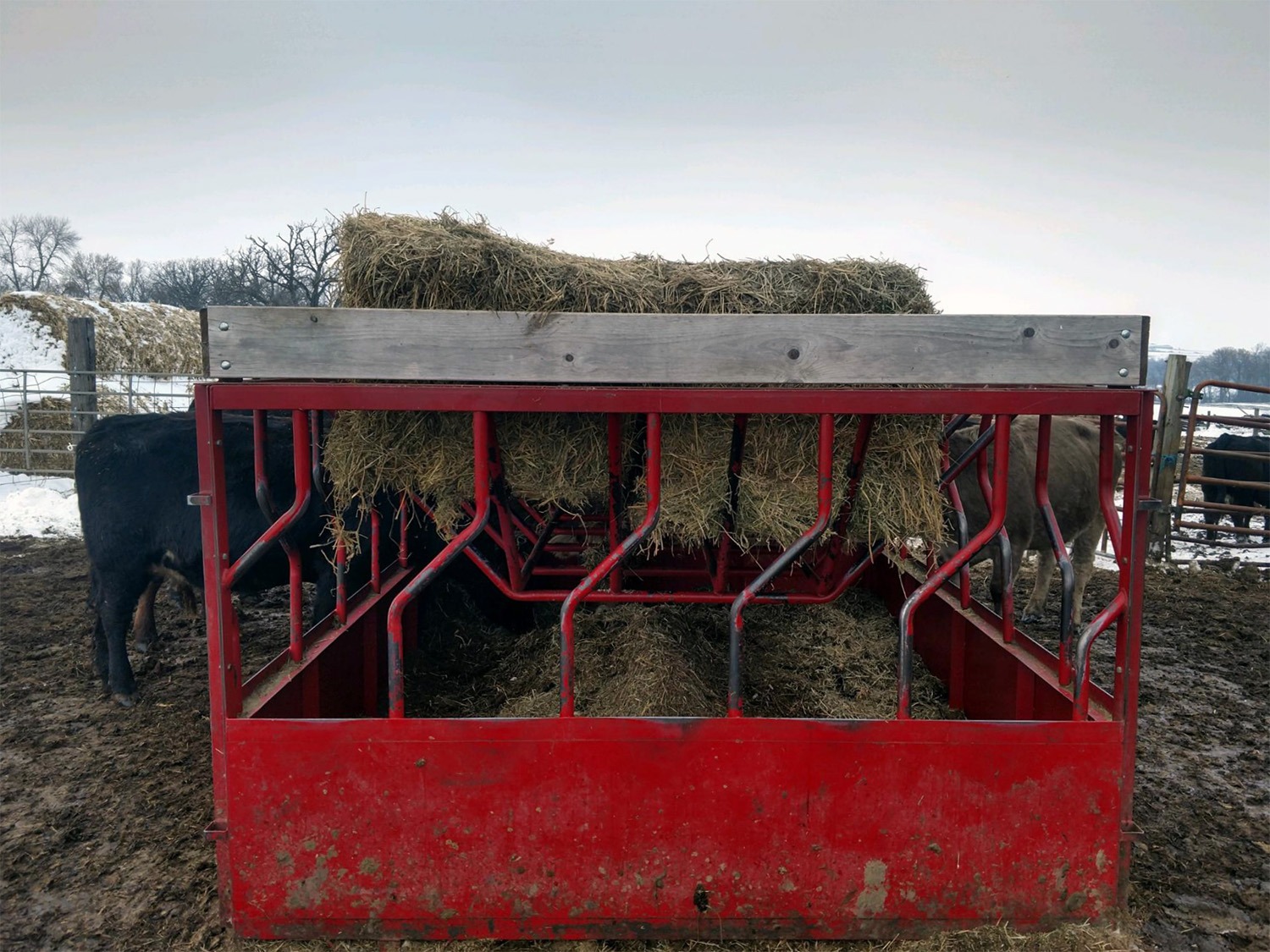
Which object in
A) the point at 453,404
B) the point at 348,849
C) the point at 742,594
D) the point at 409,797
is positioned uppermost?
the point at 453,404

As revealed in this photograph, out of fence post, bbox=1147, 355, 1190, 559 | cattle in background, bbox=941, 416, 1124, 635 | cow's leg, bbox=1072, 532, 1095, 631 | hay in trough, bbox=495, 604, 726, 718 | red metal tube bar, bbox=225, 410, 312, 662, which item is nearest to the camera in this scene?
red metal tube bar, bbox=225, 410, 312, 662

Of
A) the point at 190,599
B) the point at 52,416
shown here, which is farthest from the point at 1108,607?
the point at 52,416

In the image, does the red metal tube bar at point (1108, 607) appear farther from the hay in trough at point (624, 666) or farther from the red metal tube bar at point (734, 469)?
the hay in trough at point (624, 666)

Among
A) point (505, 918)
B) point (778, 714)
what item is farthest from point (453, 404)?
point (778, 714)

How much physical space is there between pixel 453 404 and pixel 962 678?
2719mm

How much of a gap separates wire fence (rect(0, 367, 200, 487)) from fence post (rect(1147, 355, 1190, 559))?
12.0 meters

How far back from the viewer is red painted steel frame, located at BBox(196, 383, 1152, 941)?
2.42 m

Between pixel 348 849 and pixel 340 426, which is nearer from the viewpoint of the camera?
pixel 348 849

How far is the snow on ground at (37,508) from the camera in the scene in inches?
392

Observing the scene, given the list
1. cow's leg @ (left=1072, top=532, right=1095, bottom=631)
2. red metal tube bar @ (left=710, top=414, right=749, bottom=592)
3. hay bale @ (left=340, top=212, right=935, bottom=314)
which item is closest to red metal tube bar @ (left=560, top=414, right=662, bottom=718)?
red metal tube bar @ (left=710, top=414, right=749, bottom=592)

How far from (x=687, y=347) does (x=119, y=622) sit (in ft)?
13.9

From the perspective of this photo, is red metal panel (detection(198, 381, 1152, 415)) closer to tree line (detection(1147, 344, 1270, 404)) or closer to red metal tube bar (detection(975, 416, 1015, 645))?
red metal tube bar (detection(975, 416, 1015, 645))

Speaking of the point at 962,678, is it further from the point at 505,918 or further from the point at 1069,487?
the point at 1069,487

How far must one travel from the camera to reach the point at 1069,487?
22.1 feet
